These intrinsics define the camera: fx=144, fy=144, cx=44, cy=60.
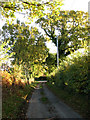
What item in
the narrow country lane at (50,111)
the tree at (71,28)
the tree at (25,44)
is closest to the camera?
the narrow country lane at (50,111)

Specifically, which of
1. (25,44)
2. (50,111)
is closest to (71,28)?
(25,44)

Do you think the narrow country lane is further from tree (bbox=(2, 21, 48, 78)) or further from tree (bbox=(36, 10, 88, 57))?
tree (bbox=(36, 10, 88, 57))

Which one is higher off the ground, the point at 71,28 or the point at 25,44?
the point at 71,28

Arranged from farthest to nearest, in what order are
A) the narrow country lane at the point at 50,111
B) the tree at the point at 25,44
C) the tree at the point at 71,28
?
the tree at the point at 71,28 < the tree at the point at 25,44 < the narrow country lane at the point at 50,111

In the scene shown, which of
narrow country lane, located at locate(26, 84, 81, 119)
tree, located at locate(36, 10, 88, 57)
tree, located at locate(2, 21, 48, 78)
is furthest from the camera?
tree, located at locate(36, 10, 88, 57)

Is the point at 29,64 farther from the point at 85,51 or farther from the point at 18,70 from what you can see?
the point at 85,51

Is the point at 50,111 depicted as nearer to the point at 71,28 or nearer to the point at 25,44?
the point at 25,44

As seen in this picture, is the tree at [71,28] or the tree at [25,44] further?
the tree at [71,28]

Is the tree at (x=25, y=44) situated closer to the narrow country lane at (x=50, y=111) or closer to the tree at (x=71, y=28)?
the tree at (x=71, y=28)

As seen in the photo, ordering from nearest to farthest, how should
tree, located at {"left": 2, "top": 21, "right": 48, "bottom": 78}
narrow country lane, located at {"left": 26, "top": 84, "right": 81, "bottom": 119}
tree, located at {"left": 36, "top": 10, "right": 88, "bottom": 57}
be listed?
narrow country lane, located at {"left": 26, "top": 84, "right": 81, "bottom": 119}
tree, located at {"left": 2, "top": 21, "right": 48, "bottom": 78}
tree, located at {"left": 36, "top": 10, "right": 88, "bottom": 57}

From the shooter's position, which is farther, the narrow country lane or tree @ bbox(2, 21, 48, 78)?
tree @ bbox(2, 21, 48, 78)

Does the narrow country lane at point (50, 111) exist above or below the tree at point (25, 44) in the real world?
below

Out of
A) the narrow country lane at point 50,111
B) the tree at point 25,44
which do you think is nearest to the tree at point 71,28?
the tree at point 25,44

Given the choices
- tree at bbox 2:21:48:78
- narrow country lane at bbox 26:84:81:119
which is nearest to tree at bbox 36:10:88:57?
tree at bbox 2:21:48:78
